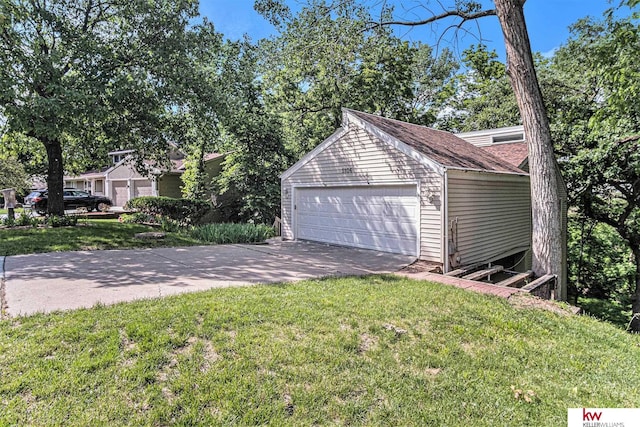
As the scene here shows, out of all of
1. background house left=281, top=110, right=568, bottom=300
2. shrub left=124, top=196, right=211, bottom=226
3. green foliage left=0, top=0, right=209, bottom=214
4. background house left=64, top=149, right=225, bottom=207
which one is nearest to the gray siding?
background house left=281, top=110, right=568, bottom=300

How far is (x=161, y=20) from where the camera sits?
10742mm

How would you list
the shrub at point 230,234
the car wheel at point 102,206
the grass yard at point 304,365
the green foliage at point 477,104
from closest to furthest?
the grass yard at point 304,365 → the shrub at point 230,234 → the green foliage at point 477,104 → the car wheel at point 102,206

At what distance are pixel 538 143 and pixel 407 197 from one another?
116 inches

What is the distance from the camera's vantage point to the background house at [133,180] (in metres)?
21.5

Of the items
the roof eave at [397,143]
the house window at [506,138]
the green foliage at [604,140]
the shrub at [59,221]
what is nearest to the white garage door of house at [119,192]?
the shrub at [59,221]

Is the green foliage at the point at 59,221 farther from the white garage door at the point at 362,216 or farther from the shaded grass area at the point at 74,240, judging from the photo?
the white garage door at the point at 362,216

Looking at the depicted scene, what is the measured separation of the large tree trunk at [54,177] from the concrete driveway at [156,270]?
5.02 meters

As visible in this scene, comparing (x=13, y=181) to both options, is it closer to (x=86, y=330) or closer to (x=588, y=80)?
(x=86, y=330)

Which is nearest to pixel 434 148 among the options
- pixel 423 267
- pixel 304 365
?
pixel 423 267

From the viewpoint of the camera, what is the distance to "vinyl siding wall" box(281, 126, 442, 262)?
320 inches

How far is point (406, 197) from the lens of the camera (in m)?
8.87

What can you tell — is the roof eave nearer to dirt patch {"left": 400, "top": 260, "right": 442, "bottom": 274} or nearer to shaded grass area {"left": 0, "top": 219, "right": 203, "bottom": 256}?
dirt patch {"left": 400, "top": 260, "right": 442, "bottom": 274}

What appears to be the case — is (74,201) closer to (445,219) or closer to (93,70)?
(93,70)

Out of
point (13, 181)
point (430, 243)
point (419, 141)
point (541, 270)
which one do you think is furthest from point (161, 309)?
point (13, 181)
